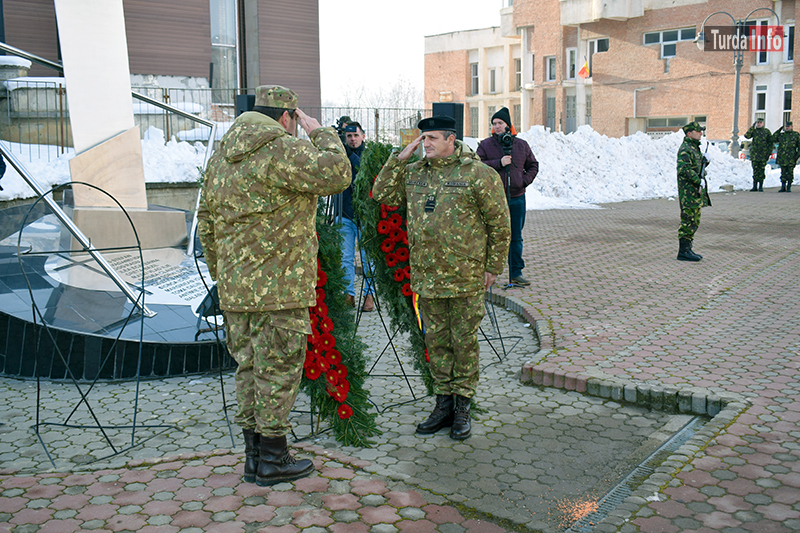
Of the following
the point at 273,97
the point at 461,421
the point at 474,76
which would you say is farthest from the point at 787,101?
the point at 273,97

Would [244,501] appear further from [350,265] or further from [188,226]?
[188,226]

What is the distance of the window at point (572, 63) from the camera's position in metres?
47.9

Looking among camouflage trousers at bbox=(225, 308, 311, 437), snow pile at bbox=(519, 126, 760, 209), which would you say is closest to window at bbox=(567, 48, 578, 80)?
snow pile at bbox=(519, 126, 760, 209)

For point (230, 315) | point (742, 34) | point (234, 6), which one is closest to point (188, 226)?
point (230, 315)

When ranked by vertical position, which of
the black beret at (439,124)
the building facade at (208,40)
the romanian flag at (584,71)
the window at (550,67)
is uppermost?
the window at (550,67)

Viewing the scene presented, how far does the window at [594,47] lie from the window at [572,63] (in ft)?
3.61

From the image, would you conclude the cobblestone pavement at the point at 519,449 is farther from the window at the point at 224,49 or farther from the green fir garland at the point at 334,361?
the window at the point at 224,49

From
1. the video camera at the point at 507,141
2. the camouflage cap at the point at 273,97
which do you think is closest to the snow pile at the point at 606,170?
the video camera at the point at 507,141

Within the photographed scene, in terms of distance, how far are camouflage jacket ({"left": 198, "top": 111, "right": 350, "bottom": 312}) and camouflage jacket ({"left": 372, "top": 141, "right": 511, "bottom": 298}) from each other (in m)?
0.86

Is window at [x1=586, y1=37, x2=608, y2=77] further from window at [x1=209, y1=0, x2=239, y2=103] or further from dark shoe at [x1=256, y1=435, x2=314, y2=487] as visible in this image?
dark shoe at [x1=256, y1=435, x2=314, y2=487]

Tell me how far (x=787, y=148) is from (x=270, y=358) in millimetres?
21558

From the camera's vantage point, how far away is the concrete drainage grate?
344cm

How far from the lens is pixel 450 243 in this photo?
4414 mm

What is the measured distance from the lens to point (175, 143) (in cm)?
1444
